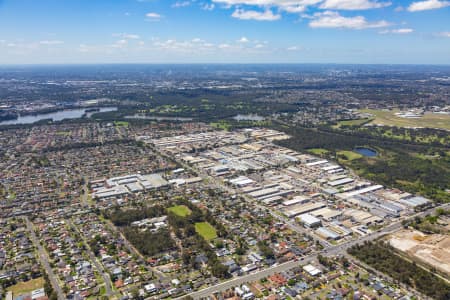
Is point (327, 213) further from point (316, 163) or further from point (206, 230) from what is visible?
point (316, 163)

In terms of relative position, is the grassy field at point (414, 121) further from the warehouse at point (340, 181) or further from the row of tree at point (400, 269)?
the row of tree at point (400, 269)

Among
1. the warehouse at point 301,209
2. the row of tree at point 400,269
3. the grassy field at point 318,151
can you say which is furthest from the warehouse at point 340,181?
the row of tree at point 400,269

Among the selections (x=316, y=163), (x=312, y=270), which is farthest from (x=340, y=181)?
(x=312, y=270)

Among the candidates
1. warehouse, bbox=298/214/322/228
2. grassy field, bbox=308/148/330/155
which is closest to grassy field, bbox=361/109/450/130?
grassy field, bbox=308/148/330/155

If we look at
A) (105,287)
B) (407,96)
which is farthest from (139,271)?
(407,96)

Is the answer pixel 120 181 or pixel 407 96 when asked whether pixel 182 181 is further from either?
pixel 407 96

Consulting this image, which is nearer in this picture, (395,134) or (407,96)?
(395,134)

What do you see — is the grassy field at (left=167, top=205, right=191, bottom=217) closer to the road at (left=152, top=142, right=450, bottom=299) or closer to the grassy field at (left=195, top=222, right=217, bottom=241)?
the grassy field at (left=195, top=222, right=217, bottom=241)
